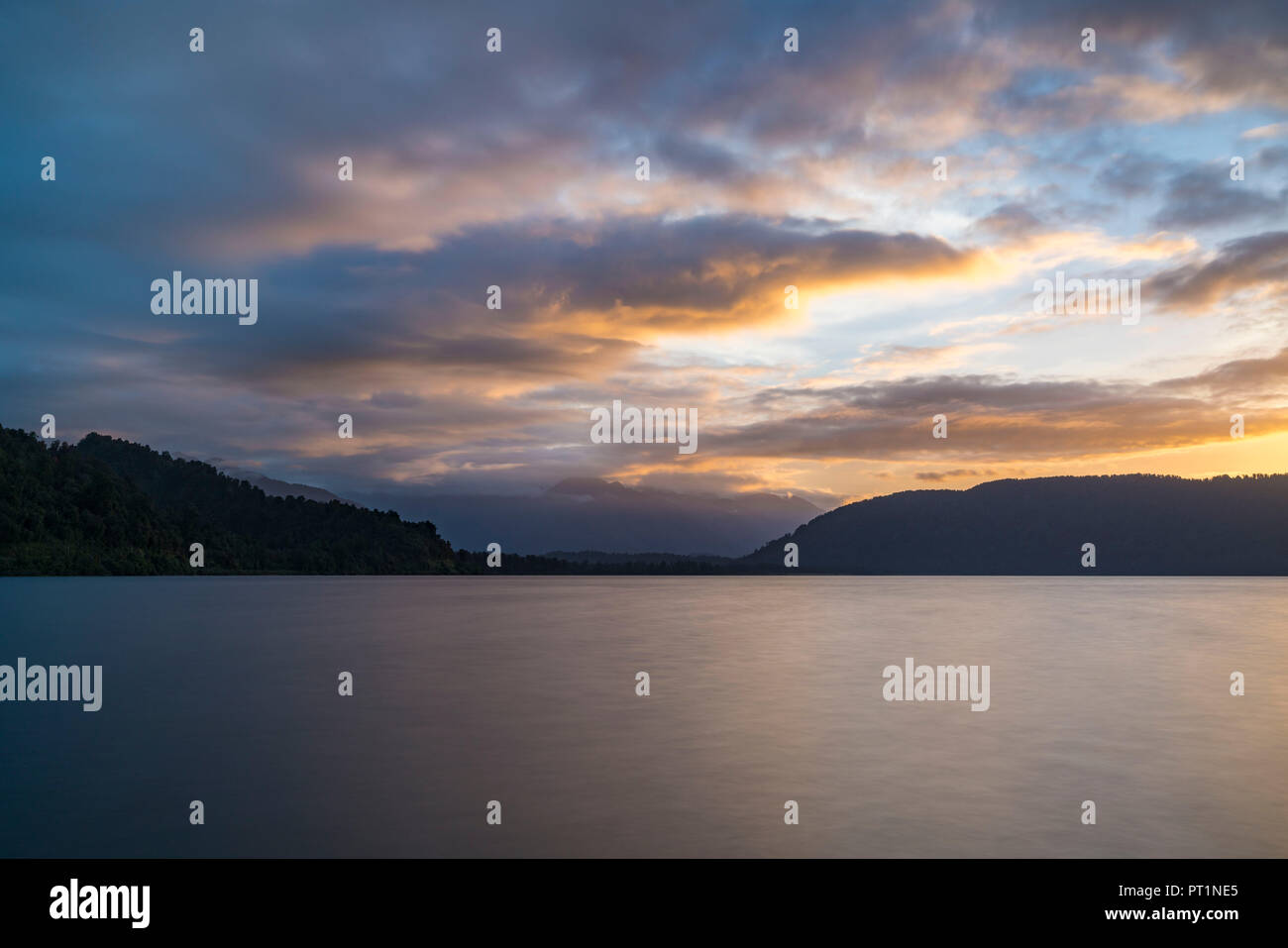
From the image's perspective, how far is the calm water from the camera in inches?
459

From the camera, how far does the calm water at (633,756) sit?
38.2 ft

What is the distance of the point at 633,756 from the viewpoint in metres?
16.1

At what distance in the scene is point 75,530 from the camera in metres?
191

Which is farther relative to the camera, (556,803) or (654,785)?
(654,785)

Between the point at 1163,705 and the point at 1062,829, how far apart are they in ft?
43.8
